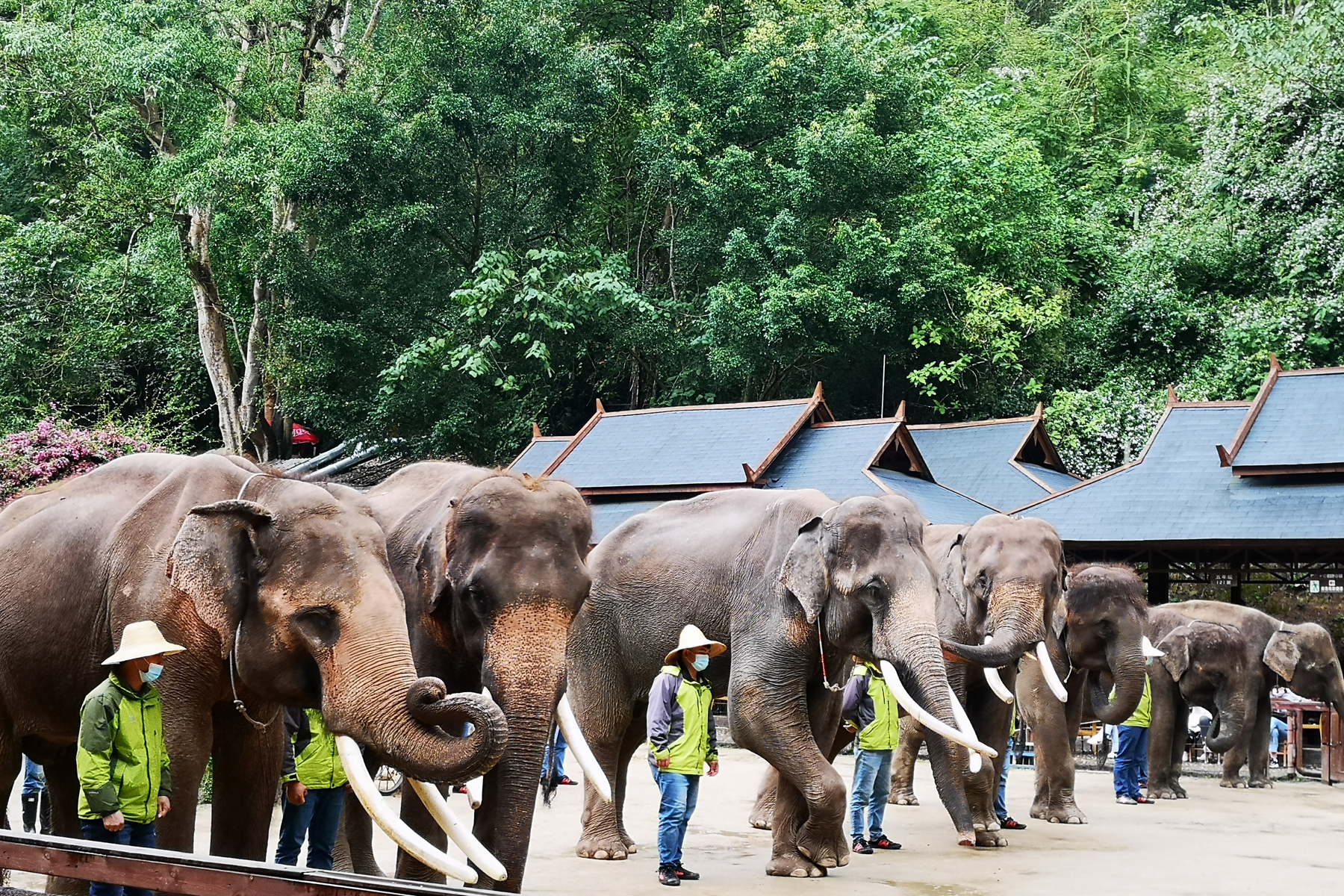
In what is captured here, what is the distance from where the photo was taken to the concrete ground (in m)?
8.86

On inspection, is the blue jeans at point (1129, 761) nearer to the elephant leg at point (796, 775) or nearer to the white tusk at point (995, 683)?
the white tusk at point (995, 683)

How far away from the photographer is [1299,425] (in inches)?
742

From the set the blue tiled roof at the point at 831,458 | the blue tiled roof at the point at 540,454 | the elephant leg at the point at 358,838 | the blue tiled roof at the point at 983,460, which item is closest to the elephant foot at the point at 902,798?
the elephant leg at the point at 358,838

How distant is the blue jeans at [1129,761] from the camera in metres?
14.2

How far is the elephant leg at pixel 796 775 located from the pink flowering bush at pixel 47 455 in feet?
33.6

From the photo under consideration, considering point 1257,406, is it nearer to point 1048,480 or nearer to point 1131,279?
point 1048,480

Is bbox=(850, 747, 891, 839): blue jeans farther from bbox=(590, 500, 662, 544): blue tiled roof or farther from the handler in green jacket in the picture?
bbox=(590, 500, 662, 544): blue tiled roof

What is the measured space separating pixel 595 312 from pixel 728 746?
1111 centimetres

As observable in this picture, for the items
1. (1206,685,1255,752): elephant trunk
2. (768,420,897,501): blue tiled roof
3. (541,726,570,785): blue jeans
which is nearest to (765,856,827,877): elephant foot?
(541,726,570,785): blue jeans

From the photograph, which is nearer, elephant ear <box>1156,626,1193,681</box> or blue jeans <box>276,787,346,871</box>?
blue jeans <box>276,787,346,871</box>

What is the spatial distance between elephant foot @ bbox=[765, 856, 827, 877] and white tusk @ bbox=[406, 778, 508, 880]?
3981 mm

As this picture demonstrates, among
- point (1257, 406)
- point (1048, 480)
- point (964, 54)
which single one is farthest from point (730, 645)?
point (964, 54)

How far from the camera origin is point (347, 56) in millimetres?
29656

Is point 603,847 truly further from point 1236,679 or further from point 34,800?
point 1236,679
